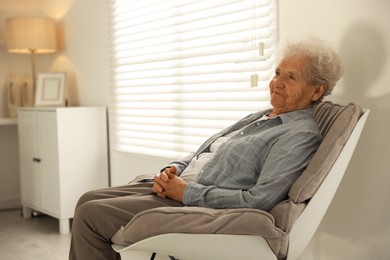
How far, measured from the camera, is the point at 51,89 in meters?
4.91

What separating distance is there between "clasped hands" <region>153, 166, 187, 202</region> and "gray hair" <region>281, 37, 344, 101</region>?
66 centimetres

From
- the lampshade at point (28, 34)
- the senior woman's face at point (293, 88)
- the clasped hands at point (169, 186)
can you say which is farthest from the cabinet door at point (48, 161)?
the senior woman's face at point (293, 88)

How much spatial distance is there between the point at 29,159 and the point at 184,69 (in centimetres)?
179

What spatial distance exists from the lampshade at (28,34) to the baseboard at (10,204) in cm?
133

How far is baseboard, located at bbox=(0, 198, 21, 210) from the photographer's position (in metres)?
5.26

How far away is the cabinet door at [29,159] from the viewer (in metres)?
4.62

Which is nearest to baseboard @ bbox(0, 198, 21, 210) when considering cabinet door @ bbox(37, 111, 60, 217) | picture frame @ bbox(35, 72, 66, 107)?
cabinet door @ bbox(37, 111, 60, 217)

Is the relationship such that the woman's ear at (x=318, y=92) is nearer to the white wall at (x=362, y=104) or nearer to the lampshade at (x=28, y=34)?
the white wall at (x=362, y=104)

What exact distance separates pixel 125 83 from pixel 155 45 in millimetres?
489

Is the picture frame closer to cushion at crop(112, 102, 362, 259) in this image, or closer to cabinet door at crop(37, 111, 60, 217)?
cabinet door at crop(37, 111, 60, 217)

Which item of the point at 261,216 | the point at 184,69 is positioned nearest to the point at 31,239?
the point at 184,69

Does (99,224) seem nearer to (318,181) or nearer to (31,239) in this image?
(318,181)

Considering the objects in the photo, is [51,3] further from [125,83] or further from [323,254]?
[323,254]

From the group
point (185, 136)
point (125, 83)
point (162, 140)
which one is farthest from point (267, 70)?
point (125, 83)
